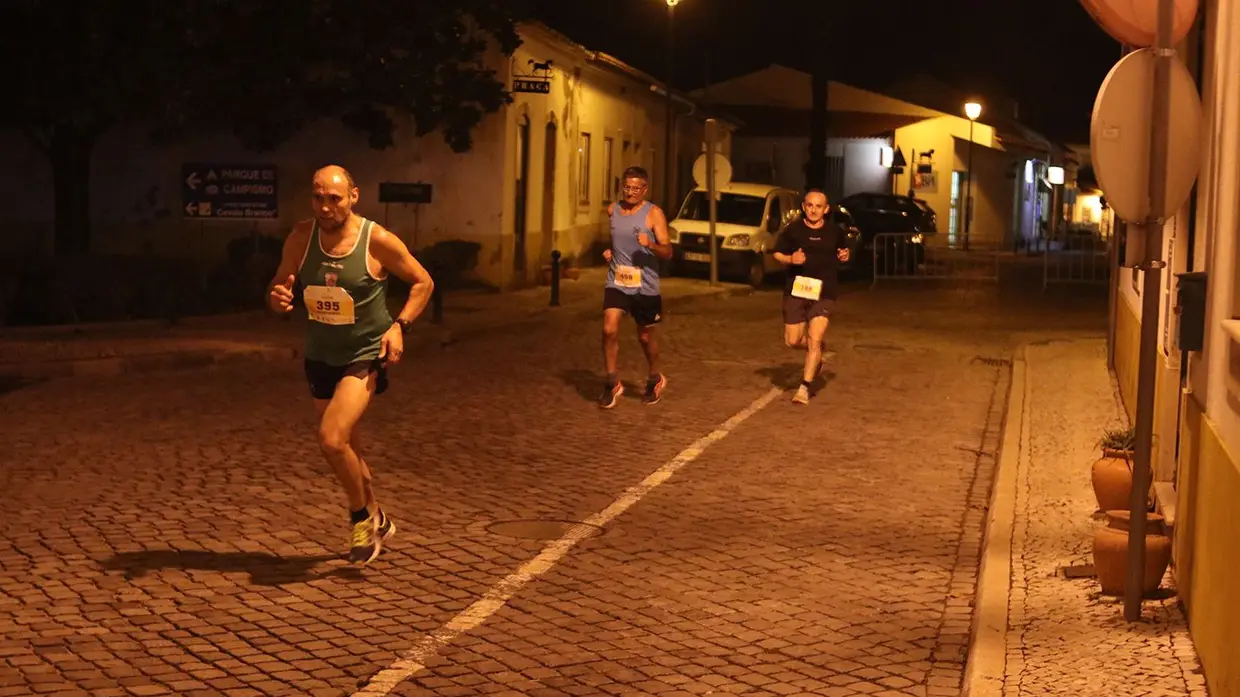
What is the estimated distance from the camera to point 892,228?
4053cm

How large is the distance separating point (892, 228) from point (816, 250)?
87.8 ft

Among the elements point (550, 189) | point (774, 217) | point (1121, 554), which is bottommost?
point (1121, 554)

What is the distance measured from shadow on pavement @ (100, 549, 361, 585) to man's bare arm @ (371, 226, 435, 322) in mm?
1272

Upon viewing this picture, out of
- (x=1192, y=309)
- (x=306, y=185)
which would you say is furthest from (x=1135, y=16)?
(x=306, y=185)

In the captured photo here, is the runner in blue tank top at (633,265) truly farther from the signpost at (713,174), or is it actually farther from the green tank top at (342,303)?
the signpost at (713,174)

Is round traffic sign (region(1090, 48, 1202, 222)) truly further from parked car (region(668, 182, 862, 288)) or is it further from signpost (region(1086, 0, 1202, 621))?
parked car (region(668, 182, 862, 288))

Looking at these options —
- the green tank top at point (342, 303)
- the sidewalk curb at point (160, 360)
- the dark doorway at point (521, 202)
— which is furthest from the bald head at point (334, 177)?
the dark doorway at point (521, 202)

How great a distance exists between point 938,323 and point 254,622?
1770 cm

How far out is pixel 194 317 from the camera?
1922 cm

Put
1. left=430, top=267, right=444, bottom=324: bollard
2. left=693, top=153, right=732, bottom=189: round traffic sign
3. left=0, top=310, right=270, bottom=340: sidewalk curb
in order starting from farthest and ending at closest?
left=693, top=153, right=732, bottom=189: round traffic sign, left=430, top=267, right=444, bottom=324: bollard, left=0, top=310, right=270, bottom=340: sidewalk curb

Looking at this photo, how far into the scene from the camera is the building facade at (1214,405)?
5.51 m

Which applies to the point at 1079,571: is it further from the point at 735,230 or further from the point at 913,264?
the point at 913,264

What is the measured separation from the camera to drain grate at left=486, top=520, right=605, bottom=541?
28.8 ft

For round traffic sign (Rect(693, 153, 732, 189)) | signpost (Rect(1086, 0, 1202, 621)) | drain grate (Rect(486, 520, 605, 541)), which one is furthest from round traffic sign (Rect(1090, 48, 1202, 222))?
round traffic sign (Rect(693, 153, 732, 189))
